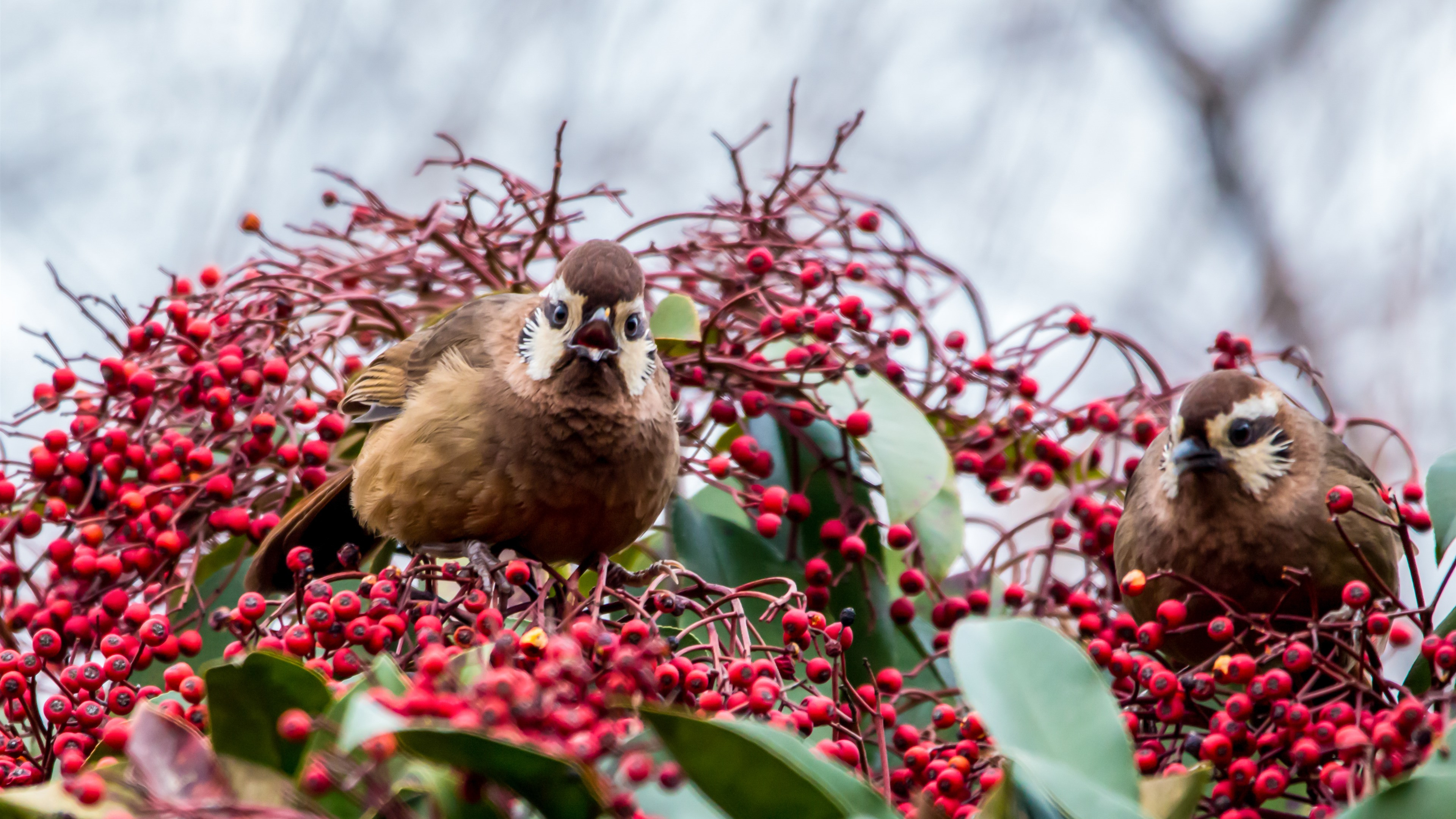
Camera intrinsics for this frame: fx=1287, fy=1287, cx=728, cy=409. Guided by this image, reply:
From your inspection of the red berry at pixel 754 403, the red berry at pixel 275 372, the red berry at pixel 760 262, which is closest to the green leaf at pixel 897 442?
the red berry at pixel 754 403

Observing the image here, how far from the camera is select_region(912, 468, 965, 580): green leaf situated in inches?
86.1

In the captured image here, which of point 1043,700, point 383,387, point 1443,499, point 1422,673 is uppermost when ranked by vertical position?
point 383,387

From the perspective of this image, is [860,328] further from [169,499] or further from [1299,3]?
[1299,3]

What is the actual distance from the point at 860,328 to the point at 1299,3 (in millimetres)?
7142

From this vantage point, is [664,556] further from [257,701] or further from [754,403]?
[257,701]

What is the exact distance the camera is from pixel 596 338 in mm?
2137

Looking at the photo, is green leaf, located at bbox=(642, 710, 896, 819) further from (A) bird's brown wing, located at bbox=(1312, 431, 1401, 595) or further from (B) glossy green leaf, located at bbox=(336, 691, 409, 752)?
(A) bird's brown wing, located at bbox=(1312, 431, 1401, 595)

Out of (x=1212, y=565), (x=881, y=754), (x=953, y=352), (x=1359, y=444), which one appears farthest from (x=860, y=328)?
(x=1359, y=444)

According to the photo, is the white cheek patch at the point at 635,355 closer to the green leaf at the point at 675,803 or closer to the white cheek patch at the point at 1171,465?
the white cheek patch at the point at 1171,465

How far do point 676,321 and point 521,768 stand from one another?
4.26 ft

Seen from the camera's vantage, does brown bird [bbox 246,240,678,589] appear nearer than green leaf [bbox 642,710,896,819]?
No

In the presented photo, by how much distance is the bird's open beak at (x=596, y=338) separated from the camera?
2123 mm

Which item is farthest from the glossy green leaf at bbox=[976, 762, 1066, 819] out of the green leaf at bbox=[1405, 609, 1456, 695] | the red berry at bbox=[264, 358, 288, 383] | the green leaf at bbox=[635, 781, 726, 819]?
the red berry at bbox=[264, 358, 288, 383]

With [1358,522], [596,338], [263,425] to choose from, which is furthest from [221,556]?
[1358,522]
